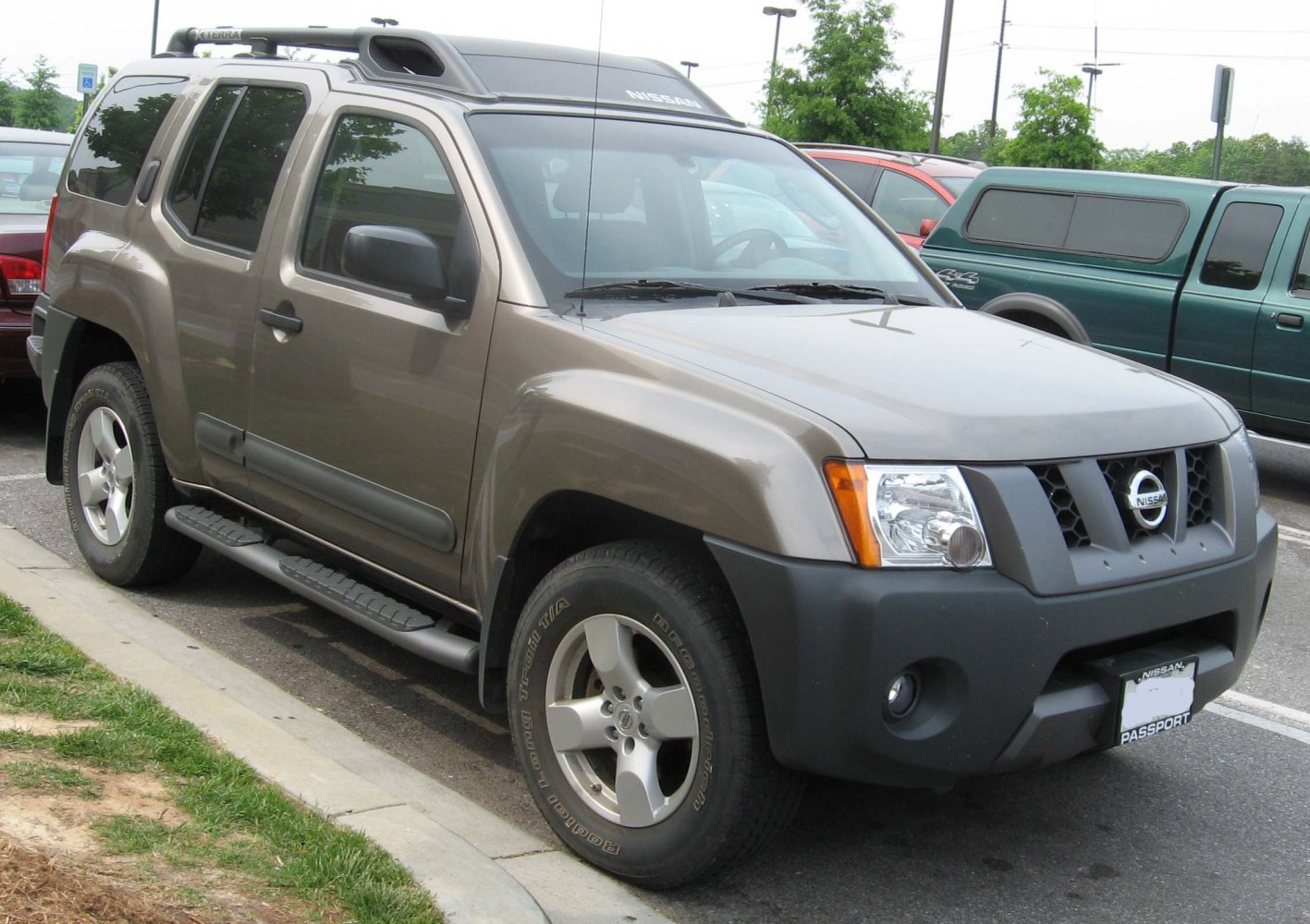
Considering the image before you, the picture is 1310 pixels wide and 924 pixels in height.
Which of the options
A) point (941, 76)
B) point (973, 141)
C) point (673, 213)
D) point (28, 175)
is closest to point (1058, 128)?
point (941, 76)

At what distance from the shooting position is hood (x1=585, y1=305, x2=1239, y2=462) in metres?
3.17

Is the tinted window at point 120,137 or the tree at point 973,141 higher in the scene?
the tree at point 973,141

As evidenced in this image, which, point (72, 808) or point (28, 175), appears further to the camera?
point (28, 175)

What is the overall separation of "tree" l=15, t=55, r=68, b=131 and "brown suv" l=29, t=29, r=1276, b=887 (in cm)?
4639

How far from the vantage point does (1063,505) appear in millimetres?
3236

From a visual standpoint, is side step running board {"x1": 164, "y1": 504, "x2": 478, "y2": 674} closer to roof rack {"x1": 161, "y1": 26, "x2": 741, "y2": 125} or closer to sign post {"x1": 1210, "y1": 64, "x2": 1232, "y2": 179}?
roof rack {"x1": 161, "y1": 26, "x2": 741, "y2": 125}

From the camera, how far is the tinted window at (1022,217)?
9.98 meters

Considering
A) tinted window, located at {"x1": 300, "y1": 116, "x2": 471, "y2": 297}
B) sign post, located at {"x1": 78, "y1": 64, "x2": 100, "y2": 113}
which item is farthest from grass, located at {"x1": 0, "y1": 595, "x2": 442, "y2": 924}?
sign post, located at {"x1": 78, "y1": 64, "x2": 100, "y2": 113}

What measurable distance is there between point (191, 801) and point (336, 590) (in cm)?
105

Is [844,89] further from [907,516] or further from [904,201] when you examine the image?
[907,516]

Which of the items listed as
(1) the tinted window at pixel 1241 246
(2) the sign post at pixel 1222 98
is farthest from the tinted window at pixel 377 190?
(2) the sign post at pixel 1222 98

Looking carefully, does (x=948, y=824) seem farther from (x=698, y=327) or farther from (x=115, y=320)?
(x=115, y=320)

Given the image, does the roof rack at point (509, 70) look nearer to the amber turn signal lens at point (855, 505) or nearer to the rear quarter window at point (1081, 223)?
the amber turn signal lens at point (855, 505)

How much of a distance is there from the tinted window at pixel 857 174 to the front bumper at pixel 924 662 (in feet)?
31.2
